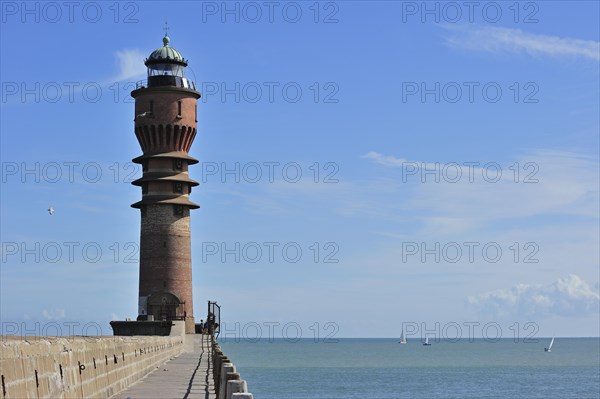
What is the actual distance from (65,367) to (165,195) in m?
47.7

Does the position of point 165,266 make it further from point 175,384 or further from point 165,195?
point 175,384

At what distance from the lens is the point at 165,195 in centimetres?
6144

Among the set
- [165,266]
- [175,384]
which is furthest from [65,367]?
[165,266]

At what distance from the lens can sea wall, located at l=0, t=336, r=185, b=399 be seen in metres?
10.9

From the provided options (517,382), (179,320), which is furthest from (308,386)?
(179,320)

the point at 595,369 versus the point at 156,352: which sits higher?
the point at 156,352

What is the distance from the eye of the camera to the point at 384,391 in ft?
A: 272

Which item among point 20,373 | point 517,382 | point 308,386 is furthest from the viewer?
point 517,382

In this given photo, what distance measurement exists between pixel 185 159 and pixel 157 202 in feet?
11.3

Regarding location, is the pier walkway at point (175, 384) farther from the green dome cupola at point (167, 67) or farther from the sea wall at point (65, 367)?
the green dome cupola at point (167, 67)

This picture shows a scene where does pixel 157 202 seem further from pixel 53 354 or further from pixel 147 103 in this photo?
pixel 53 354

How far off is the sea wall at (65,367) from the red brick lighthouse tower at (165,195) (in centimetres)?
3539

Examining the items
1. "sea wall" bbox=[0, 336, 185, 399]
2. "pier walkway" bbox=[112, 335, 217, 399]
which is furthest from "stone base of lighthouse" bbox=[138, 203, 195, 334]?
"sea wall" bbox=[0, 336, 185, 399]

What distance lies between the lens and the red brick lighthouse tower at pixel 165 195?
198ft
